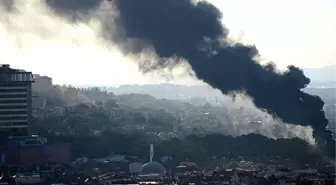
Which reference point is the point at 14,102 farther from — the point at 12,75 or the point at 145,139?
the point at 145,139

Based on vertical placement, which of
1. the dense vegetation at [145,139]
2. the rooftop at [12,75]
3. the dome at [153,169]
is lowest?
the dome at [153,169]

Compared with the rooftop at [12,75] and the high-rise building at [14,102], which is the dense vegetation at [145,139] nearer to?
the high-rise building at [14,102]

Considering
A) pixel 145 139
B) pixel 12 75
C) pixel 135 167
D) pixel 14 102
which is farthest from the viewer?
pixel 145 139

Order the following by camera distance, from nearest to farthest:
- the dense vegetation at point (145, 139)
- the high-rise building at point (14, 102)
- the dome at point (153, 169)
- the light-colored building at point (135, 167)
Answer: the dome at point (153, 169) → the light-colored building at point (135, 167) → the dense vegetation at point (145, 139) → the high-rise building at point (14, 102)

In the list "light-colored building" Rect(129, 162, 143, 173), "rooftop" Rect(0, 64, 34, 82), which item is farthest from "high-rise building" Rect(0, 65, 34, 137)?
"light-colored building" Rect(129, 162, 143, 173)

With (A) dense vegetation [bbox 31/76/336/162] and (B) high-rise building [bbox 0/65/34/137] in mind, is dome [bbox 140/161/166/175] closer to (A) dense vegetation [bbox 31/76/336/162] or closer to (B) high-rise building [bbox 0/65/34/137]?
(A) dense vegetation [bbox 31/76/336/162]

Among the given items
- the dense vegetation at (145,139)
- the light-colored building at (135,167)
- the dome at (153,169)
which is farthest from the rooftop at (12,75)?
the dome at (153,169)

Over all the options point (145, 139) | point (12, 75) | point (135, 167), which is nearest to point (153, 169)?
point (135, 167)
